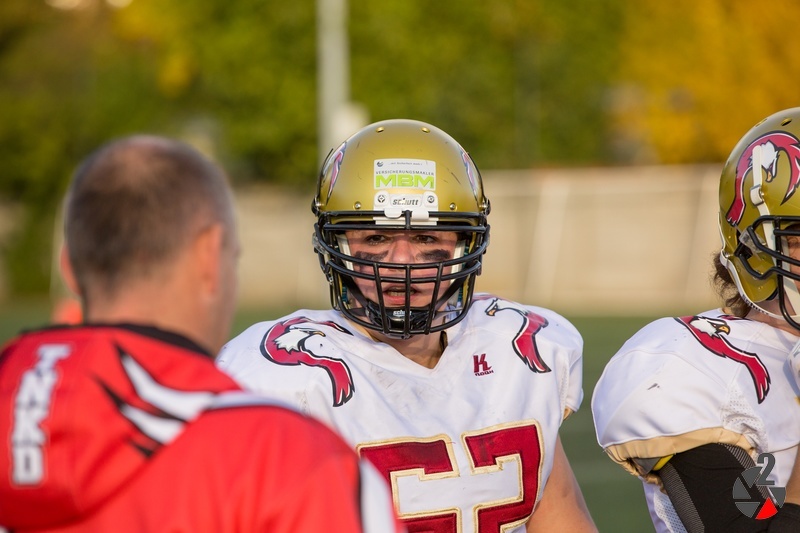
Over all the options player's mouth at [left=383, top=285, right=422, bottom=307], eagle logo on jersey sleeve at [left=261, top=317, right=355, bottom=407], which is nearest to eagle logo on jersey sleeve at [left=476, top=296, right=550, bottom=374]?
player's mouth at [left=383, top=285, right=422, bottom=307]

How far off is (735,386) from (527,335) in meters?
0.53

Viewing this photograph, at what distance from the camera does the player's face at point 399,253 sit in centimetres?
283

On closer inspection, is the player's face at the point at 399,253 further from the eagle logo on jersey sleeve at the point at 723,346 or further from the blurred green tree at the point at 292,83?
the blurred green tree at the point at 292,83

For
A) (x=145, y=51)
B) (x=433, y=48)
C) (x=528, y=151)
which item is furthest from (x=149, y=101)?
(x=528, y=151)

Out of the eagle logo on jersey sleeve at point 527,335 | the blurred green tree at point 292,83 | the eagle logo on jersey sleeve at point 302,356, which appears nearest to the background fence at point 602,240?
the blurred green tree at point 292,83

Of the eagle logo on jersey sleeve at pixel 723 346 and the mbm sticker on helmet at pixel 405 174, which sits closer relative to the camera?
the eagle logo on jersey sleeve at pixel 723 346

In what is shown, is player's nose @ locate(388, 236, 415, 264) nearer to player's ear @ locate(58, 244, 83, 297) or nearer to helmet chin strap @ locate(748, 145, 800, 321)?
helmet chin strap @ locate(748, 145, 800, 321)

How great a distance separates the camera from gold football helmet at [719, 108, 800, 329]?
276 cm

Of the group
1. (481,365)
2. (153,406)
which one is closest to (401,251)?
(481,365)

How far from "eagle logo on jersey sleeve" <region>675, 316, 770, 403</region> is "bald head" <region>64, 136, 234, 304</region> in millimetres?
1470

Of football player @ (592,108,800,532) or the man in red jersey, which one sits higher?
the man in red jersey

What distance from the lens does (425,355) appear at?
2953mm

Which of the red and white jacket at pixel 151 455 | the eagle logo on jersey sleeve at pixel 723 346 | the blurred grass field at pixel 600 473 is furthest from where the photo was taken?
the blurred grass field at pixel 600 473

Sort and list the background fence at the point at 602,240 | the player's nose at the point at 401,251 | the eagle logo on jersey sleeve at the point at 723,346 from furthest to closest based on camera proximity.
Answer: the background fence at the point at 602,240
the player's nose at the point at 401,251
the eagle logo on jersey sleeve at the point at 723,346
